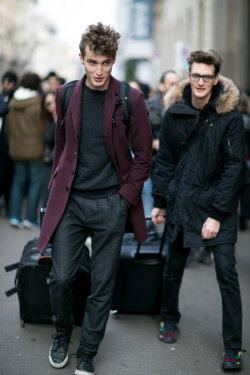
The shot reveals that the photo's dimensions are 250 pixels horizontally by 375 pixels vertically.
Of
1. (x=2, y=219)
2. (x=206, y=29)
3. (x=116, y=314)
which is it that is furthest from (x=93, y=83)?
(x=206, y=29)

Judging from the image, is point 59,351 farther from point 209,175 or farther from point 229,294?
point 209,175

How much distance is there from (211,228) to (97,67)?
1.34 meters

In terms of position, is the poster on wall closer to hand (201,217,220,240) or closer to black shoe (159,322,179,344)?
black shoe (159,322,179,344)

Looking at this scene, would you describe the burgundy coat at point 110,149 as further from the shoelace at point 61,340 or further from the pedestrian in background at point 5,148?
the pedestrian in background at point 5,148

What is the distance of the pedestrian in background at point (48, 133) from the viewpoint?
832cm

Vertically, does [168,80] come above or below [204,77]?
→ below

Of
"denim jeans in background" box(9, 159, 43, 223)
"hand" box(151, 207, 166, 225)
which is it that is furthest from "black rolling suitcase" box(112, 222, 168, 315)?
"denim jeans in background" box(9, 159, 43, 223)

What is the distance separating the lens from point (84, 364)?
4.01 metres

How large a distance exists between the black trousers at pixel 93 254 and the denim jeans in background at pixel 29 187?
17.1 ft

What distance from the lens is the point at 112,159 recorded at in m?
3.93

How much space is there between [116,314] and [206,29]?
2019 centimetres

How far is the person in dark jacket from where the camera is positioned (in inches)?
166

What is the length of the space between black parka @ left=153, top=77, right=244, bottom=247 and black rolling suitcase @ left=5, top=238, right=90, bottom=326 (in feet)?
2.55

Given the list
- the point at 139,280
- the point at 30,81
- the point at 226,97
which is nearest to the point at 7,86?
the point at 30,81
